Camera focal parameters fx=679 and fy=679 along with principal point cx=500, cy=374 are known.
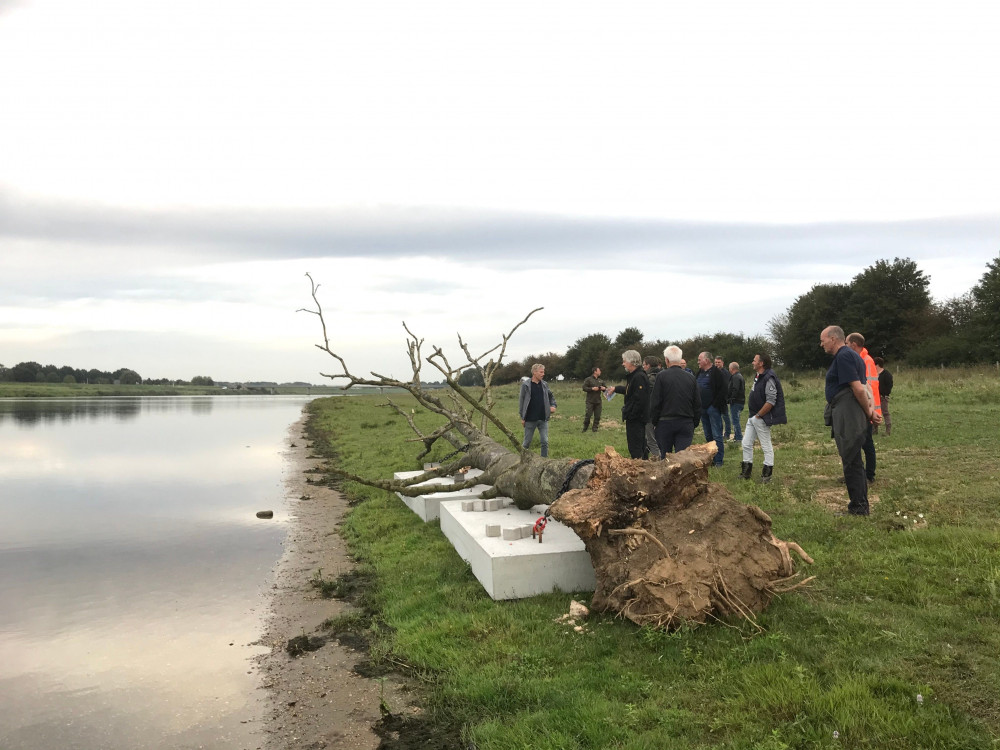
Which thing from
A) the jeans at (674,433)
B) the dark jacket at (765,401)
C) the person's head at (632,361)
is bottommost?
the jeans at (674,433)

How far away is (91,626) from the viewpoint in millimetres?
6258

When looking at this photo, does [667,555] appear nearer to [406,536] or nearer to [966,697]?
[966,697]

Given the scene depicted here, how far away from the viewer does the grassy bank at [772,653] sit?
11.6ft

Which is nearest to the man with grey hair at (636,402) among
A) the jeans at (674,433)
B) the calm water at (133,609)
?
the jeans at (674,433)

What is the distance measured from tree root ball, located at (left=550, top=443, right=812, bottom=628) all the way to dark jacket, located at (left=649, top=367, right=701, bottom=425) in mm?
3100

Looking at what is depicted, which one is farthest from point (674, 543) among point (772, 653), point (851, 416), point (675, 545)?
point (851, 416)

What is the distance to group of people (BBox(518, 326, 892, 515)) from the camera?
7.48 metres

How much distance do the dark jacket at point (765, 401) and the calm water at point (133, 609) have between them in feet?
23.3

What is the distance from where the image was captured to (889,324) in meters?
52.8

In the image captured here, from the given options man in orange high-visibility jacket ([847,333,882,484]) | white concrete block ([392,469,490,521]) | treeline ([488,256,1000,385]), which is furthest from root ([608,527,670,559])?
treeline ([488,256,1000,385])

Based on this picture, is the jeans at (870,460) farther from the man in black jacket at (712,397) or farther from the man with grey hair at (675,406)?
the man in black jacket at (712,397)

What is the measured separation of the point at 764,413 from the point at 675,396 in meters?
1.93

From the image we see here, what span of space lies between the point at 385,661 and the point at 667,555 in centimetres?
227

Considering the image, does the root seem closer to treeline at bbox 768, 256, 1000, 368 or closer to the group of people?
the group of people
